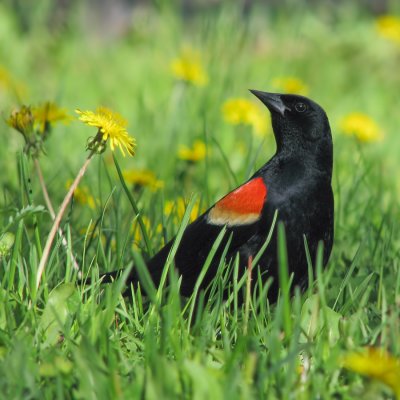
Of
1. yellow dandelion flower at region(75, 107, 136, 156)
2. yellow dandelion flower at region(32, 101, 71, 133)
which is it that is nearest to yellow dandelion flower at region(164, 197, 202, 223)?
yellow dandelion flower at region(32, 101, 71, 133)

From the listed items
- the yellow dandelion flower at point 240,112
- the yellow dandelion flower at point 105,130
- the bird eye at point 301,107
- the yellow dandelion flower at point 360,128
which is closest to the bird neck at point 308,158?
the bird eye at point 301,107

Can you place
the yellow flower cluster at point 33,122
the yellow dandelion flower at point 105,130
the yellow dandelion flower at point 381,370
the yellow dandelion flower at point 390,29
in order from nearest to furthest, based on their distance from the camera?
the yellow dandelion flower at point 381,370 → the yellow dandelion flower at point 105,130 → the yellow flower cluster at point 33,122 → the yellow dandelion flower at point 390,29

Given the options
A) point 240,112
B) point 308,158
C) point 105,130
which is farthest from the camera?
point 240,112

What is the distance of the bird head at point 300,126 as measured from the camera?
117 inches

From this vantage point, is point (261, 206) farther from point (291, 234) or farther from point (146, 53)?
point (146, 53)

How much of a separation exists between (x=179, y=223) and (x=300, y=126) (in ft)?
1.91

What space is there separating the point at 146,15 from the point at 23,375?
222 inches

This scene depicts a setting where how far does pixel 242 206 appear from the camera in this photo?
2.70m

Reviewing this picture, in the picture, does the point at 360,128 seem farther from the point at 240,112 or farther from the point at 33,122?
the point at 33,122

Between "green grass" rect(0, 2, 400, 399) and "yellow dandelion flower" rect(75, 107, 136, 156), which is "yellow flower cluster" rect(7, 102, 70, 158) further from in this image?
"yellow dandelion flower" rect(75, 107, 136, 156)

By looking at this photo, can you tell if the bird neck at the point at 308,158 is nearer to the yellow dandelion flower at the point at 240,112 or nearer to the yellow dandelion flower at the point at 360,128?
the yellow dandelion flower at the point at 240,112

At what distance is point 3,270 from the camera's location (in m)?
2.50

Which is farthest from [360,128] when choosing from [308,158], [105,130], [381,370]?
[381,370]

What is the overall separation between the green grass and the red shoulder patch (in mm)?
112
